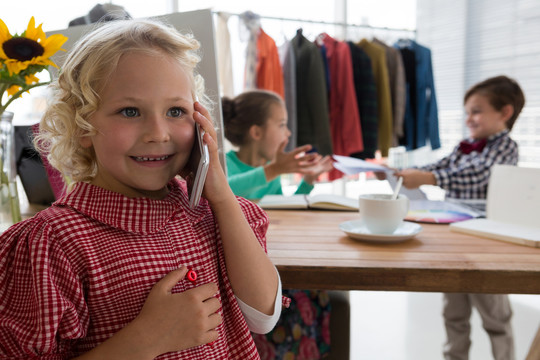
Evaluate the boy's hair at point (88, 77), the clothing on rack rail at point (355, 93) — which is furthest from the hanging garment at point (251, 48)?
the boy's hair at point (88, 77)

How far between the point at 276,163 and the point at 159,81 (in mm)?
815

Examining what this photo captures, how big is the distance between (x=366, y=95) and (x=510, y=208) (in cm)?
198

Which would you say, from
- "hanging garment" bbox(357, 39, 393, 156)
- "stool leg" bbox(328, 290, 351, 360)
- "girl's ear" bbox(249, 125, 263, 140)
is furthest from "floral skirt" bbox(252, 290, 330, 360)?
"hanging garment" bbox(357, 39, 393, 156)

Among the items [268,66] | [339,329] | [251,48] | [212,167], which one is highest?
[251,48]

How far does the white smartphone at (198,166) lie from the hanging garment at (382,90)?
253 centimetres

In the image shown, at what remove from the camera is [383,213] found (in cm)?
91

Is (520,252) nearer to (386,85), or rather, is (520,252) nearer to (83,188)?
(83,188)

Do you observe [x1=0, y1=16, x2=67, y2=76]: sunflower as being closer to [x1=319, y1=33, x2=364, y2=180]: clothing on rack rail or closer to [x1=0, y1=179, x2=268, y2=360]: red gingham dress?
[x1=0, y1=179, x2=268, y2=360]: red gingham dress

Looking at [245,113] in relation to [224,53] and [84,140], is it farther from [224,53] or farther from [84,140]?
[84,140]

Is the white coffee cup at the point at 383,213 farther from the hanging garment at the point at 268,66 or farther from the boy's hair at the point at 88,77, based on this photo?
the hanging garment at the point at 268,66

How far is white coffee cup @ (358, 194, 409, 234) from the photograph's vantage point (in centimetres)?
91

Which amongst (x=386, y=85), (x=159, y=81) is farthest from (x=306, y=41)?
(x=159, y=81)

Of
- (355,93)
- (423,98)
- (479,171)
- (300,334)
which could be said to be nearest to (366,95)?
(355,93)

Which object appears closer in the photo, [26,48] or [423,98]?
[26,48]
